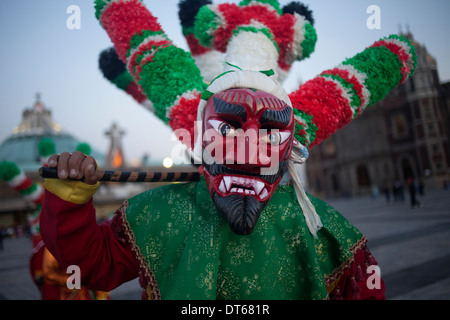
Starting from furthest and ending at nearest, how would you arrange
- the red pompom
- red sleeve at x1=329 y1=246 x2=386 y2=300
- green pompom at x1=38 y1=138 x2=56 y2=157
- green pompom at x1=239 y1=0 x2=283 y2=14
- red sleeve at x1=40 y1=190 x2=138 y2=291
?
green pompom at x1=38 y1=138 x2=56 y2=157
green pompom at x1=239 y1=0 x2=283 y2=14
the red pompom
red sleeve at x1=329 y1=246 x2=386 y2=300
red sleeve at x1=40 y1=190 x2=138 y2=291

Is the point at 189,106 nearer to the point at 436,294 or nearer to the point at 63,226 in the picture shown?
the point at 63,226

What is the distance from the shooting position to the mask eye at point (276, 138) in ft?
4.50

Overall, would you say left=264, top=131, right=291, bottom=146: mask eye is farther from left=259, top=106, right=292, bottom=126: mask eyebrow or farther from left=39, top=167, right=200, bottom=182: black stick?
left=39, top=167, right=200, bottom=182: black stick

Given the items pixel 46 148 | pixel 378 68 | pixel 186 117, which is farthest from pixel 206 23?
pixel 46 148

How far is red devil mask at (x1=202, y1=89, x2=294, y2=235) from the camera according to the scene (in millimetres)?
1308

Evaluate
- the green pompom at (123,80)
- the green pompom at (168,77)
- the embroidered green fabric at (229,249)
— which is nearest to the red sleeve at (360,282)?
the embroidered green fabric at (229,249)

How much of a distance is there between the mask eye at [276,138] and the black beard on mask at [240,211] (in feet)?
0.86

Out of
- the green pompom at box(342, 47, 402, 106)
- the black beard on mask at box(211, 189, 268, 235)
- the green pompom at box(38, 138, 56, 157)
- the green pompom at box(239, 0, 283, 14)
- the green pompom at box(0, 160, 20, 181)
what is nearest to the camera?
the black beard on mask at box(211, 189, 268, 235)

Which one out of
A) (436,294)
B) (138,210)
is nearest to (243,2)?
(138,210)

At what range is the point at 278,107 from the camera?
1402mm

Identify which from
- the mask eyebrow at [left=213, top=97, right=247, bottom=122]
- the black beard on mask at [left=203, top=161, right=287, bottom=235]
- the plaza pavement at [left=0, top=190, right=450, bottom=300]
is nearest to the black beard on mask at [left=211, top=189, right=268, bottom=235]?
the black beard on mask at [left=203, top=161, right=287, bottom=235]

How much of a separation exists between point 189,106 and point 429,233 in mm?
6365

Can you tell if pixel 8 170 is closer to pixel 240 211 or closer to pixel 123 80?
pixel 123 80

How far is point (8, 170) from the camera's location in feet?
12.2
